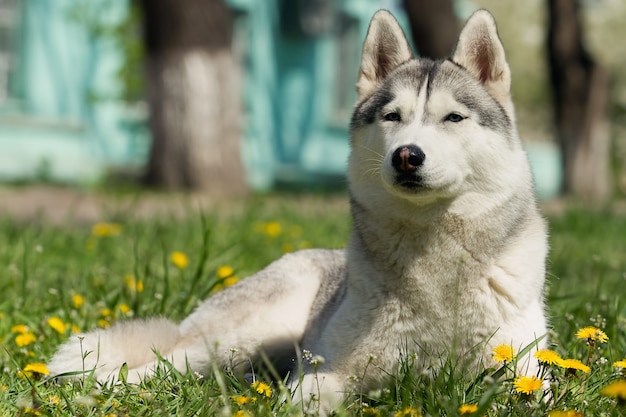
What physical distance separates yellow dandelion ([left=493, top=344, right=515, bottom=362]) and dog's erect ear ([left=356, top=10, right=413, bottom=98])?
4.05ft

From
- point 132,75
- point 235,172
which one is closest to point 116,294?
point 235,172

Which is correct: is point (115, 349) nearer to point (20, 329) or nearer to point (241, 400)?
point (20, 329)

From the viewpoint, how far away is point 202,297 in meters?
4.38

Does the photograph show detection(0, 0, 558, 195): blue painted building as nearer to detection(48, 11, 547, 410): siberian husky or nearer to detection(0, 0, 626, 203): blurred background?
detection(0, 0, 626, 203): blurred background

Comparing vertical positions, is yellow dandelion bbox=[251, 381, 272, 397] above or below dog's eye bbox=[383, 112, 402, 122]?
below

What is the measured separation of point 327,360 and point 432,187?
2.46 feet

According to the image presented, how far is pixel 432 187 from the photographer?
117 inches

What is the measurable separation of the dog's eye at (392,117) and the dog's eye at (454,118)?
18 cm

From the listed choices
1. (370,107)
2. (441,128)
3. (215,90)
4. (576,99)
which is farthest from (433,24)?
(441,128)

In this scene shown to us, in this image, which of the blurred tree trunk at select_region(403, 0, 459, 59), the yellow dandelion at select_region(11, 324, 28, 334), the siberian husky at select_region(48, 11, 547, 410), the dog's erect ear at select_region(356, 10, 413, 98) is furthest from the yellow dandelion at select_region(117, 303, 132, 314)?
the blurred tree trunk at select_region(403, 0, 459, 59)

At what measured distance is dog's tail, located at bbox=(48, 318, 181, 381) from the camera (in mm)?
3256

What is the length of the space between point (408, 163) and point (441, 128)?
267 mm

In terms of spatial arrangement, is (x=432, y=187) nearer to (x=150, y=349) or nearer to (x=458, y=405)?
(x=458, y=405)

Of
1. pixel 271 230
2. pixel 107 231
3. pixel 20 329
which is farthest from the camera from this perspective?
pixel 271 230
